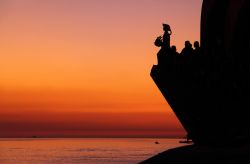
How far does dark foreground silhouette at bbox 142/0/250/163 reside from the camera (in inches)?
798

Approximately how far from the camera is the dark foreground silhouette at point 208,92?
2028 centimetres

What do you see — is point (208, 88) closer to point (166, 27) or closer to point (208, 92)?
point (208, 92)

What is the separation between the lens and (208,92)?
2033 centimetres

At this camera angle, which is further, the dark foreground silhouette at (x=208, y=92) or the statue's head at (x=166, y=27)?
the statue's head at (x=166, y=27)

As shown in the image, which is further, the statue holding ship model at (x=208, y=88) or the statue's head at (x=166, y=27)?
the statue's head at (x=166, y=27)

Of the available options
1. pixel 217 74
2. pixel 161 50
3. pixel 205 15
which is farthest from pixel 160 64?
pixel 205 15

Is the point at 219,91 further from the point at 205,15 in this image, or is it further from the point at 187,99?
the point at 205,15

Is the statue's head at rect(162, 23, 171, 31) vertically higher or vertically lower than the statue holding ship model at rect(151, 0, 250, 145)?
higher

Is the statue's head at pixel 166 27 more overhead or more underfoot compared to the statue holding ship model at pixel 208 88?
more overhead

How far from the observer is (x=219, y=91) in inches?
798

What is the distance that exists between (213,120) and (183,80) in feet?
5.67

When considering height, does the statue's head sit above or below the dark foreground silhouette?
above

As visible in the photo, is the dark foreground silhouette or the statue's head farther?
the statue's head

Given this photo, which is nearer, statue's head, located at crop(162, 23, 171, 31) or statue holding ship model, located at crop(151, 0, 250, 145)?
statue holding ship model, located at crop(151, 0, 250, 145)
